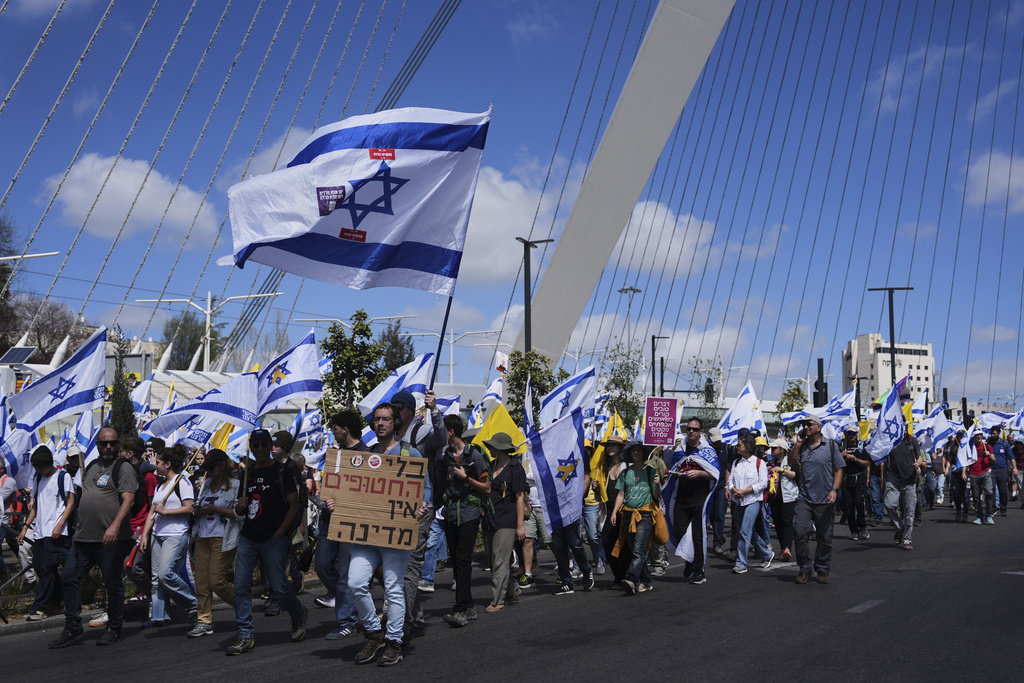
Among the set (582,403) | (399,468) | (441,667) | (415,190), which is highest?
(415,190)

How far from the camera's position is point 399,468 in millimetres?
6105

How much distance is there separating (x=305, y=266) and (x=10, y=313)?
4455 cm

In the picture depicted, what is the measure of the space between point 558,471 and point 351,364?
56.1 feet

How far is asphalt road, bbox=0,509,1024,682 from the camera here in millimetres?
5766

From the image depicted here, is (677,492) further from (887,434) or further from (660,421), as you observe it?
(660,421)

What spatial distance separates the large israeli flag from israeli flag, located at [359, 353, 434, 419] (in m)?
3.55

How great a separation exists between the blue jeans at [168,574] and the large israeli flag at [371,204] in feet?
7.86

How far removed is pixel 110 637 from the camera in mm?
7023

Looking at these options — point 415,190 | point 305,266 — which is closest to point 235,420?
point 305,266

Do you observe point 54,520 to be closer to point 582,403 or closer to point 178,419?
point 178,419

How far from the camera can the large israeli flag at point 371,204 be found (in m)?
7.71

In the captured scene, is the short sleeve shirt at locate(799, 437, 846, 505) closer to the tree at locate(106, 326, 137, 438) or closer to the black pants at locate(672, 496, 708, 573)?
the black pants at locate(672, 496, 708, 573)

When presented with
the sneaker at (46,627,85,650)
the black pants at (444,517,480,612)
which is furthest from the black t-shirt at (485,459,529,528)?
A: the sneaker at (46,627,85,650)

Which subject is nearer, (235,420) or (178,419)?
(235,420)
